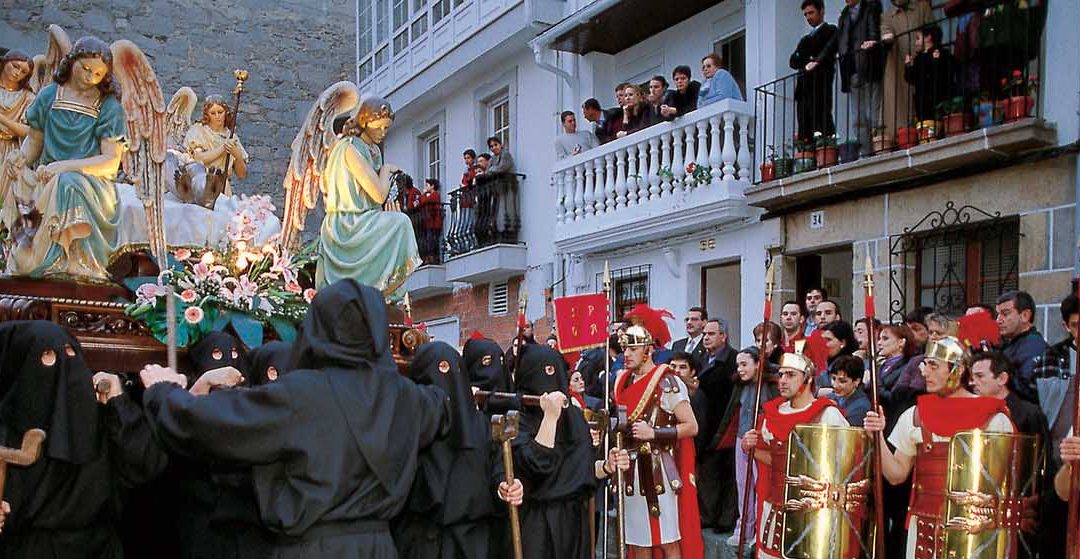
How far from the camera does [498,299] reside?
17.2 meters

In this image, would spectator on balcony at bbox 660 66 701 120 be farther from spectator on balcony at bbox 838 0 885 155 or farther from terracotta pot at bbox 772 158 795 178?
spectator on balcony at bbox 838 0 885 155

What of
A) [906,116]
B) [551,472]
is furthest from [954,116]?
[551,472]

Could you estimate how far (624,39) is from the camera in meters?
14.8

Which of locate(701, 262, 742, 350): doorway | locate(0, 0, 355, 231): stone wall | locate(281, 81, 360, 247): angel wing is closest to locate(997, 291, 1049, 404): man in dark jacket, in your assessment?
locate(281, 81, 360, 247): angel wing

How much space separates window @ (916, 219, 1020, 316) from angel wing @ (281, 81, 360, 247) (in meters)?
5.51

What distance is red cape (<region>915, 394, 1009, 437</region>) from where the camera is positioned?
5.31 metres

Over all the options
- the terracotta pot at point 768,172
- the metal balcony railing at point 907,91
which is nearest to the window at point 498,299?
the metal balcony railing at point 907,91

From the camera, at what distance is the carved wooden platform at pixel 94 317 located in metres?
6.16

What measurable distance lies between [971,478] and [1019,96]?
5.07 m

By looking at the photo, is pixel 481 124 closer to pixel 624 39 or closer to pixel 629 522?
pixel 624 39

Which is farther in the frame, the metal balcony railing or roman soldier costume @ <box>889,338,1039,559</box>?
the metal balcony railing

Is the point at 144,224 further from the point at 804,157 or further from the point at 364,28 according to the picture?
the point at 364,28

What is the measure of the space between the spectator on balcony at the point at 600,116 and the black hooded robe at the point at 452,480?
29.0 feet

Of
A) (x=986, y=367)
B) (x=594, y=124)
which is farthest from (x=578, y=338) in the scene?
(x=594, y=124)
